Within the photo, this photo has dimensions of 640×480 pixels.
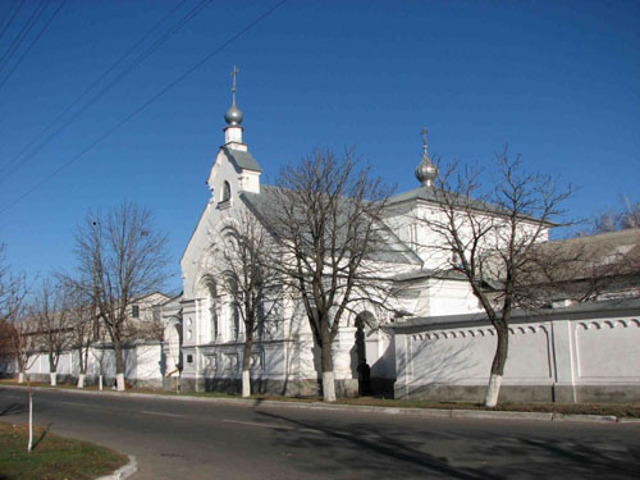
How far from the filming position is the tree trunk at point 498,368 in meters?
18.5

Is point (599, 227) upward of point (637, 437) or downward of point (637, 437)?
upward

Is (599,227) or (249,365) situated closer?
(249,365)

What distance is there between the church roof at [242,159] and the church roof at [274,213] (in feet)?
4.54

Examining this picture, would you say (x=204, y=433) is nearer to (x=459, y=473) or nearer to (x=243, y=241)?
(x=459, y=473)

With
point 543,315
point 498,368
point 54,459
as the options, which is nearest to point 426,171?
point 543,315

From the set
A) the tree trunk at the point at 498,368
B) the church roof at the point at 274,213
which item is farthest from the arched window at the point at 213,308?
the tree trunk at the point at 498,368

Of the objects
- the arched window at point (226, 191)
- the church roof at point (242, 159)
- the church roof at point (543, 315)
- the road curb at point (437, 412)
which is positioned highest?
the church roof at point (242, 159)

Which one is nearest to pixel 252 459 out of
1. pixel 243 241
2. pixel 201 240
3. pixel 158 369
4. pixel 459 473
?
pixel 459 473

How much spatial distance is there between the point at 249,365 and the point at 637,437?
22045 millimetres

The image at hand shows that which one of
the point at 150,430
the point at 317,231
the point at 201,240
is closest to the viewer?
the point at 150,430

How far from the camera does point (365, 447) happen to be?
12.0 metres

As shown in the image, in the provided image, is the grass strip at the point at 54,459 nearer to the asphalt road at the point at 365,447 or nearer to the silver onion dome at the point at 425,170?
the asphalt road at the point at 365,447

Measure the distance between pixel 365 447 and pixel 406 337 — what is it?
12135 mm

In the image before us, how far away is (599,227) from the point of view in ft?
198
